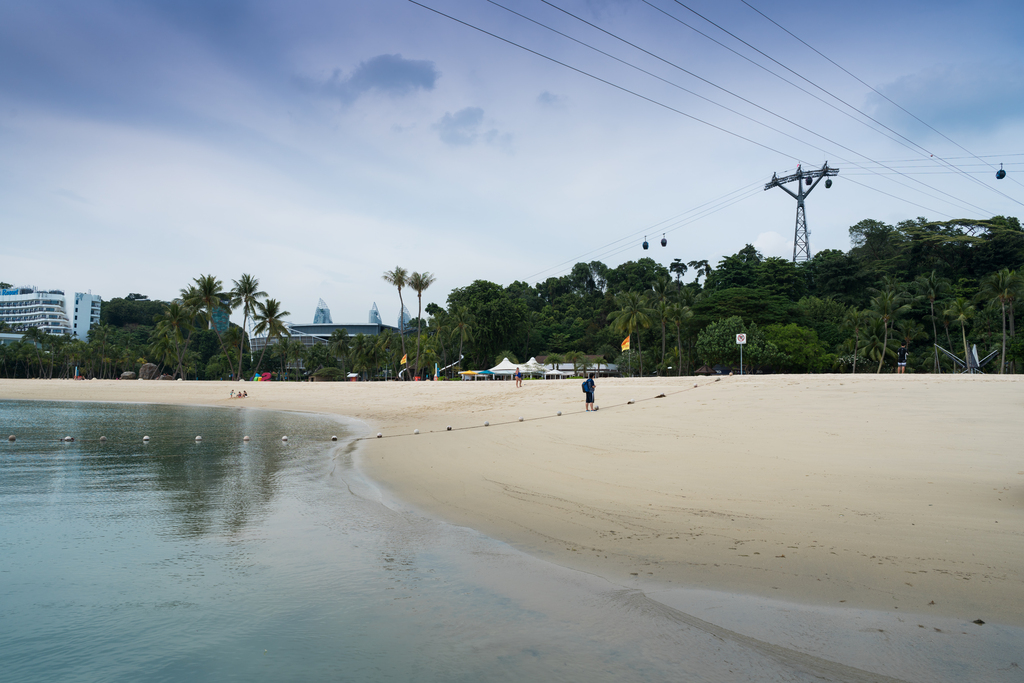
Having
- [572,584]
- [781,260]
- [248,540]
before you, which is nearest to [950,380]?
[572,584]

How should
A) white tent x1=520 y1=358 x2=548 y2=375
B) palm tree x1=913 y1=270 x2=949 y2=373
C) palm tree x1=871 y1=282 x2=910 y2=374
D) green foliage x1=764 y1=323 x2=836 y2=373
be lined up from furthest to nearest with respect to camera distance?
white tent x1=520 y1=358 x2=548 y2=375
palm tree x1=913 y1=270 x2=949 y2=373
palm tree x1=871 y1=282 x2=910 y2=374
green foliage x1=764 y1=323 x2=836 y2=373

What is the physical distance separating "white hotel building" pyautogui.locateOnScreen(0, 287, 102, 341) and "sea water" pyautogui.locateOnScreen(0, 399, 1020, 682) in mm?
192127

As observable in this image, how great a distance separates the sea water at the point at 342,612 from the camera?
3.77m

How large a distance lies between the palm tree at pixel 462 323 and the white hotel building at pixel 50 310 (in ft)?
452

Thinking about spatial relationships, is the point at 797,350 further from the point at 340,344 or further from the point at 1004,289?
the point at 340,344

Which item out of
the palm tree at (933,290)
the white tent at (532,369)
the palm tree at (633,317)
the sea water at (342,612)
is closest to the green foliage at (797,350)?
the palm tree at (933,290)

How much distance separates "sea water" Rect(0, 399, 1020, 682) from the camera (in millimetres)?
3771

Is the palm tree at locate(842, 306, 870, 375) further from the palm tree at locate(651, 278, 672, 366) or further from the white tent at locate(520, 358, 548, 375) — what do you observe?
the white tent at locate(520, 358, 548, 375)

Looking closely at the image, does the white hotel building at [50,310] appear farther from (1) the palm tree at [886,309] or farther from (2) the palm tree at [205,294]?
(1) the palm tree at [886,309]

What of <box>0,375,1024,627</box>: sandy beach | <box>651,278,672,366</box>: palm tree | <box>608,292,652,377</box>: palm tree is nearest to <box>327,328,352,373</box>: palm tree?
<box>608,292,652,377</box>: palm tree

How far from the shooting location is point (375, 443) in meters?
15.6

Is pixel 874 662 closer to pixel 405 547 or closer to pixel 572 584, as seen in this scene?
pixel 572 584

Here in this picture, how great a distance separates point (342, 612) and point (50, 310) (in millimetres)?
207205

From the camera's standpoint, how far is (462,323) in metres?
75.1
